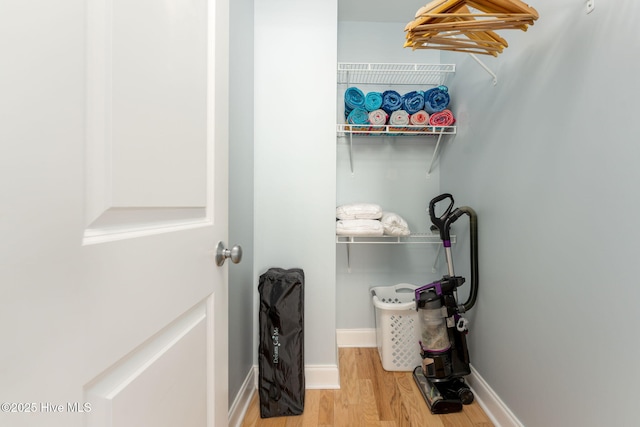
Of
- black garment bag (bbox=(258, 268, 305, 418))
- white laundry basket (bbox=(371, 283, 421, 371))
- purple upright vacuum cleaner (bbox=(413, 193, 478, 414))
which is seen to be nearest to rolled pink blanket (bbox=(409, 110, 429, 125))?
purple upright vacuum cleaner (bbox=(413, 193, 478, 414))

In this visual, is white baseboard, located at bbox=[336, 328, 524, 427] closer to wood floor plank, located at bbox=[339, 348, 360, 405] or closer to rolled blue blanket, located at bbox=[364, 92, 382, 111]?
wood floor plank, located at bbox=[339, 348, 360, 405]

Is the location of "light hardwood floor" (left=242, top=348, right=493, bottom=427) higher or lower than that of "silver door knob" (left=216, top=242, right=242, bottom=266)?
lower

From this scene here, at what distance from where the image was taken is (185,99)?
61cm

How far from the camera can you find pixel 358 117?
1.81 meters

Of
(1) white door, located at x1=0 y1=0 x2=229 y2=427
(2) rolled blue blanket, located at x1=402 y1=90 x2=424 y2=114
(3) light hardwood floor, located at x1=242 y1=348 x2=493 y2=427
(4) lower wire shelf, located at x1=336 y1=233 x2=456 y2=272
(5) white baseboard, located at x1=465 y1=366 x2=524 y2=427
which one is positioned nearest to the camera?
(1) white door, located at x1=0 y1=0 x2=229 y2=427

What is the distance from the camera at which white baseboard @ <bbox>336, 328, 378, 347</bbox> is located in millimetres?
2068

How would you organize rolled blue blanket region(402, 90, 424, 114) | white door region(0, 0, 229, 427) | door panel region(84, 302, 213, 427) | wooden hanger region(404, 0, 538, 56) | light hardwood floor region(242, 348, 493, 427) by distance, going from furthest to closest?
rolled blue blanket region(402, 90, 424, 114)
light hardwood floor region(242, 348, 493, 427)
wooden hanger region(404, 0, 538, 56)
door panel region(84, 302, 213, 427)
white door region(0, 0, 229, 427)

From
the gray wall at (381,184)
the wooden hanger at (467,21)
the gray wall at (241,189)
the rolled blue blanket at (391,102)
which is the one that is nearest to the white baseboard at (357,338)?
the gray wall at (381,184)

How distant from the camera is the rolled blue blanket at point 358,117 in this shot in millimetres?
1807

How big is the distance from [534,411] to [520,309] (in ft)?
1.26

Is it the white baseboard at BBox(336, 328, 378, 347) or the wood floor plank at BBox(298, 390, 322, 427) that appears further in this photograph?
the white baseboard at BBox(336, 328, 378, 347)

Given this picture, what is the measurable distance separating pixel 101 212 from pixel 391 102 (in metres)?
1.81

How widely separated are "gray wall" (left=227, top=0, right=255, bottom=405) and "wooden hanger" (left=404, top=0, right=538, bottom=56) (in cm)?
80

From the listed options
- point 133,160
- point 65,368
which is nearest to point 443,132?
point 133,160
